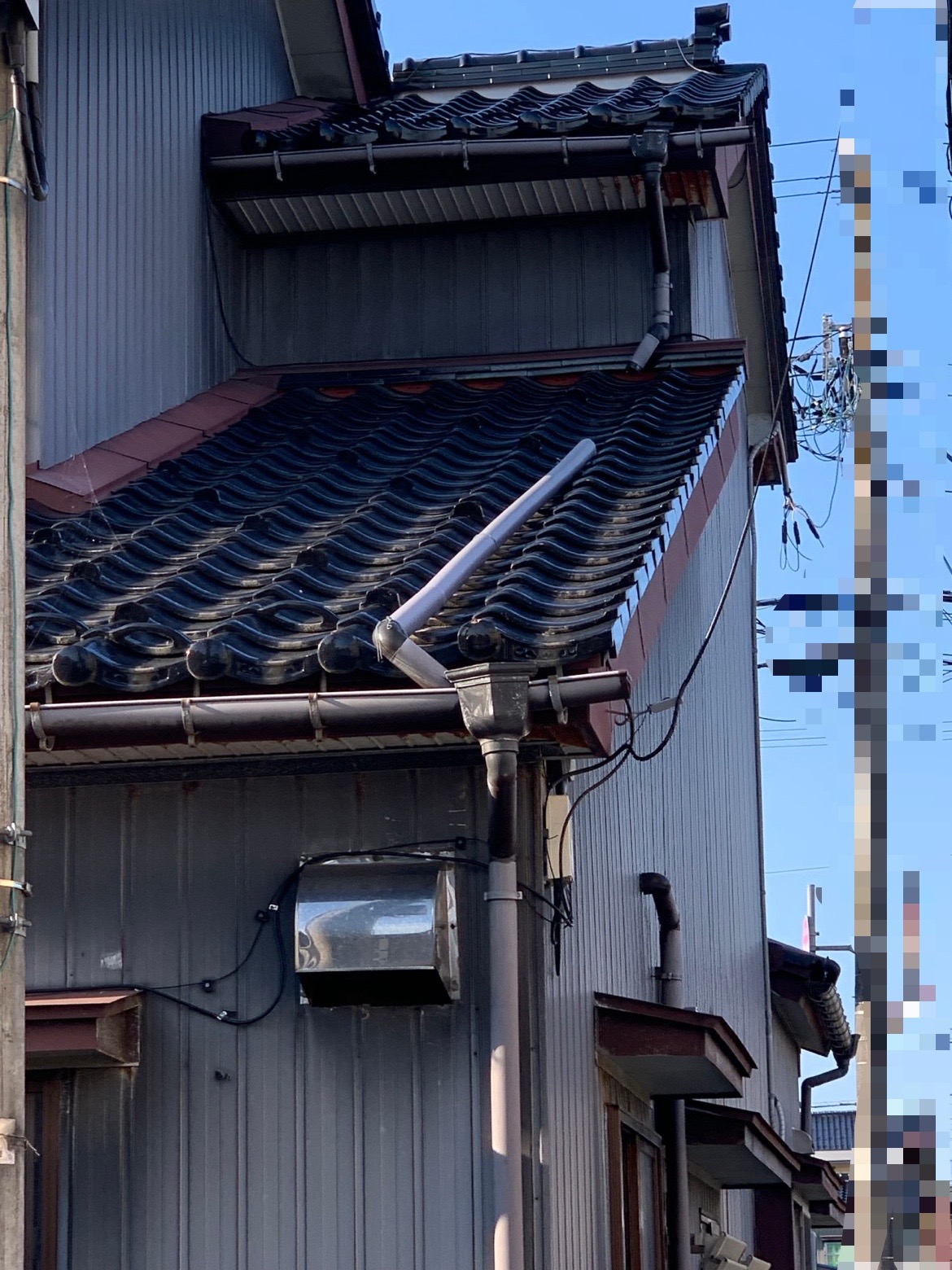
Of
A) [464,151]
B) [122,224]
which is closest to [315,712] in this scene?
[122,224]

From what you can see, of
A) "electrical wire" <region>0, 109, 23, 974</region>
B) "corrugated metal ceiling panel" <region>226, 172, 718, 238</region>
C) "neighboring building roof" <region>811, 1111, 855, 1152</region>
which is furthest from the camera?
"neighboring building roof" <region>811, 1111, 855, 1152</region>

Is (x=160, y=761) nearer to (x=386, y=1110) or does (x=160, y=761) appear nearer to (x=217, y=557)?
(x=217, y=557)

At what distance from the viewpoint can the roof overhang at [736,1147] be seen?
30.5ft

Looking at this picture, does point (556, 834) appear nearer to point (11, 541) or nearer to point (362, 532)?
point (362, 532)

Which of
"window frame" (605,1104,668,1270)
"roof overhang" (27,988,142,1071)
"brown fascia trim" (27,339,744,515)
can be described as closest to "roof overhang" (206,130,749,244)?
"brown fascia trim" (27,339,744,515)

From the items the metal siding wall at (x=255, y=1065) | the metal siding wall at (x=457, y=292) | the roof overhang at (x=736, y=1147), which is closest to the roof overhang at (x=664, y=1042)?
the metal siding wall at (x=255, y=1065)

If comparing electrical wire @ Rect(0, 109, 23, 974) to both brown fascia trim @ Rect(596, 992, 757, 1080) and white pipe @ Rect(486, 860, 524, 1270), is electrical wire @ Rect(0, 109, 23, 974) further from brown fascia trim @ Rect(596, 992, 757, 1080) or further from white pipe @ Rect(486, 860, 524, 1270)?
brown fascia trim @ Rect(596, 992, 757, 1080)

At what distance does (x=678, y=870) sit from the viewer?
1051cm

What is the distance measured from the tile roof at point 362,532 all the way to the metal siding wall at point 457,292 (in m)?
0.46

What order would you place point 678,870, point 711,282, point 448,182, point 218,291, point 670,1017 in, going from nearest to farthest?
point 670,1017 → point 448,182 → point 678,870 → point 218,291 → point 711,282

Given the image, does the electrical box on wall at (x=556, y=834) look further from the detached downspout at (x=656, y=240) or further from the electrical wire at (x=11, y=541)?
the detached downspout at (x=656, y=240)

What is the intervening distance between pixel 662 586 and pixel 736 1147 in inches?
142

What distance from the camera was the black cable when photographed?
10609 millimetres

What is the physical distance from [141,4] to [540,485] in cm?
393
